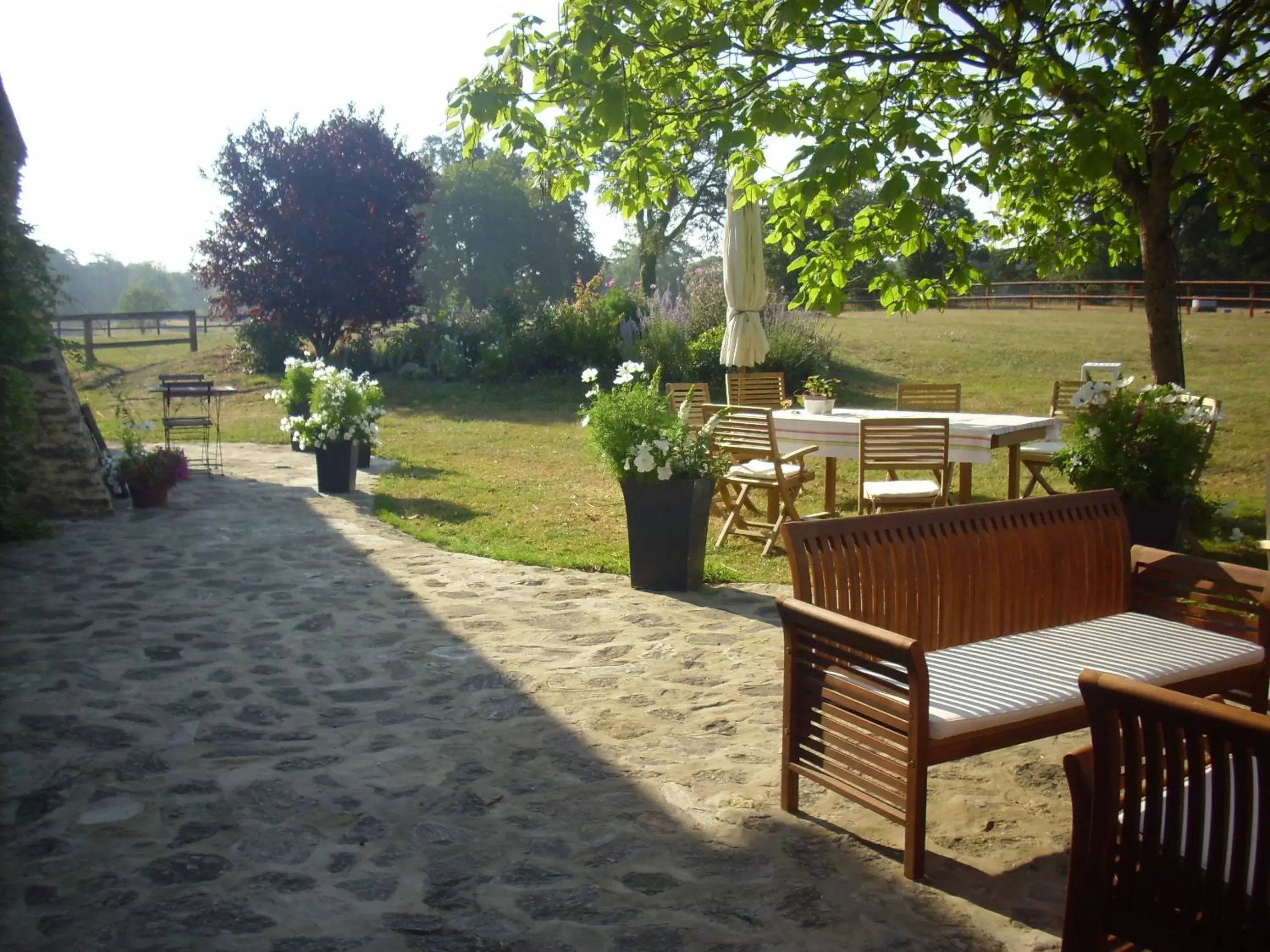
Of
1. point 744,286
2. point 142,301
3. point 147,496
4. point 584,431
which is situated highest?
point 142,301

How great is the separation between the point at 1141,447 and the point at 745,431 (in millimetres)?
2581

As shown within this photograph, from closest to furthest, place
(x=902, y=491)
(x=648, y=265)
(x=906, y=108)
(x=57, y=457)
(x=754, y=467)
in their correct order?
(x=906, y=108) < (x=902, y=491) < (x=754, y=467) < (x=57, y=457) < (x=648, y=265)

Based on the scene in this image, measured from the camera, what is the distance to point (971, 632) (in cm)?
405

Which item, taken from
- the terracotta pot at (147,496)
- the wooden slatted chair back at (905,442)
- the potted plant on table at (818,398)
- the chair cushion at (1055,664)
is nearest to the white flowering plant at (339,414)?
the terracotta pot at (147,496)

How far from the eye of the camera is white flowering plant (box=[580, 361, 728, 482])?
6.67 m

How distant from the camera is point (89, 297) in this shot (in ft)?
346

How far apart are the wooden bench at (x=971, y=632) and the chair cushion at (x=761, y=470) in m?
3.53

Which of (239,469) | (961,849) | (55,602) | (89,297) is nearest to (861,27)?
(961,849)

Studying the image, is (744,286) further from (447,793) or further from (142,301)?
(142,301)

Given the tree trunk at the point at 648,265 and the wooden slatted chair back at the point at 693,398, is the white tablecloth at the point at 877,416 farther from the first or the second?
the tree trunk at the point at 648,265

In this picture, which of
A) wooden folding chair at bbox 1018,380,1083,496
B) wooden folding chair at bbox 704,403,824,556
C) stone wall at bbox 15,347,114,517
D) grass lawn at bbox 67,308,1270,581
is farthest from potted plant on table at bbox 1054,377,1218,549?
stone wall at bbox 15,347,114,517

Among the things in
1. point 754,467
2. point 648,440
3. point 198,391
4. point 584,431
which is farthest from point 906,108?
point 584,431

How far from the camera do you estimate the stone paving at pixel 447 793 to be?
3.01m

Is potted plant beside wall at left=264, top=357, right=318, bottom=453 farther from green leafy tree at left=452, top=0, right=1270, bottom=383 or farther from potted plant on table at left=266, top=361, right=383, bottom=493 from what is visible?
green leafy tree at left=452, top=0, right=1270, bottom=383
